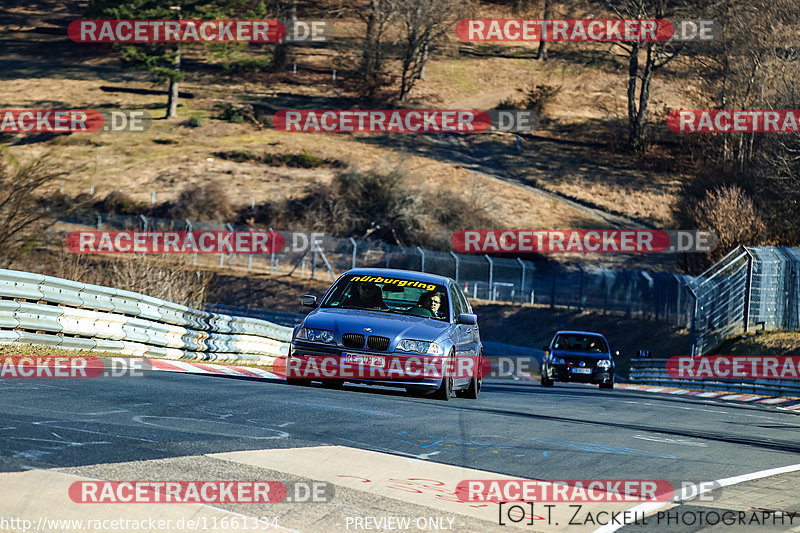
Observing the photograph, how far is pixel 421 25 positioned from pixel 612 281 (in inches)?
1739

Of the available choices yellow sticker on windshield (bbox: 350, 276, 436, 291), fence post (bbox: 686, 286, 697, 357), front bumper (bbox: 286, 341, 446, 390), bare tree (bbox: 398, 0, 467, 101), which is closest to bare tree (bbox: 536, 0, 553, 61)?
bare tree (bbox: 398, 0, 467, 101)

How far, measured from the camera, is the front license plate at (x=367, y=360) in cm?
1296

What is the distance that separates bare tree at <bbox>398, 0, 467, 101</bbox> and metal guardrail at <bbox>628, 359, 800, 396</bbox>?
50440 mm

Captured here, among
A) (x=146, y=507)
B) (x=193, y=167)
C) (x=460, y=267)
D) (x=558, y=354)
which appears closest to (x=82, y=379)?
(x=146, y=507)

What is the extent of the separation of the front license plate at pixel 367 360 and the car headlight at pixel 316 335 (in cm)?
31

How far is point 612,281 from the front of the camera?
43.1 meters

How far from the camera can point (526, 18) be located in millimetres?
101875

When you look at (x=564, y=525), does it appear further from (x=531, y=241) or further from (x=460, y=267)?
(x=531, y=241)

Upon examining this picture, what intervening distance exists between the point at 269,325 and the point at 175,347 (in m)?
4.56

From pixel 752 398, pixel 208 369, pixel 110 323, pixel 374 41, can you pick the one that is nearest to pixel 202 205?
pixel 374 41

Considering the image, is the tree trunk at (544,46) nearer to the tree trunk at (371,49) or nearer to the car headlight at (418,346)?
the tree trunk at (371,49)

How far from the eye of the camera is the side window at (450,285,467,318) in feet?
47.2

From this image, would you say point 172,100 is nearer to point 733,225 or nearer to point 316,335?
point 733,225

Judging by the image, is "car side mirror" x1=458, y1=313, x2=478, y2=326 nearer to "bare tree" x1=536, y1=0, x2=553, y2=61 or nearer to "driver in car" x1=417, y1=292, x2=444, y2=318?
"driver in car" x1=417, y1=292, x2=444, y2=318
